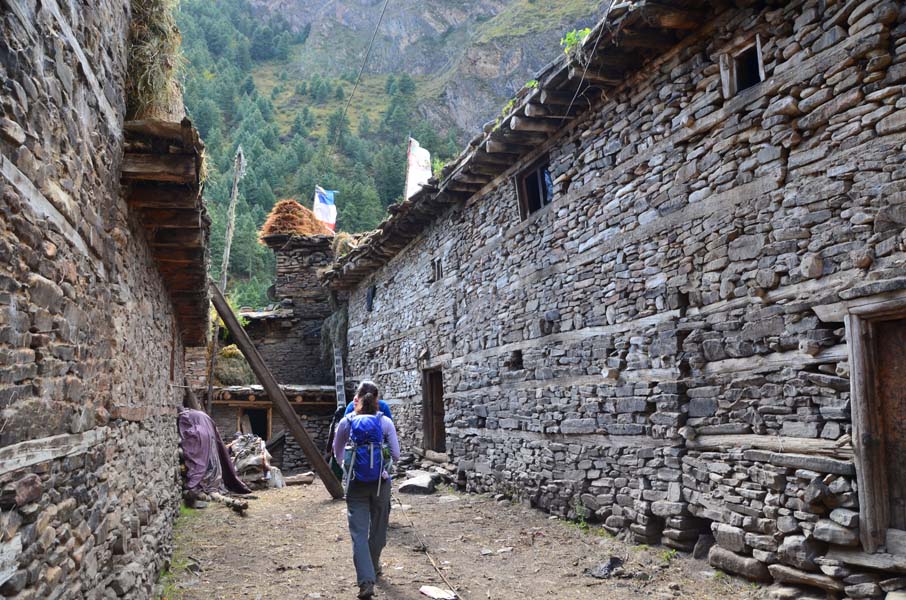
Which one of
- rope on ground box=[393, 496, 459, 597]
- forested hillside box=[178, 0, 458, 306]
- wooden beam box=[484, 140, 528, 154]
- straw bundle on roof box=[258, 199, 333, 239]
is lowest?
rope on ground box=[393, 496, 459, 597]

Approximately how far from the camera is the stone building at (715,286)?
4.24 metres

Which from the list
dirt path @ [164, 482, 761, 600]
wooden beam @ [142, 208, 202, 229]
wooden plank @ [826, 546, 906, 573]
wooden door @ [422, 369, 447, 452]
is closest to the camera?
wooden plank @ [826, 546, 906, 573]

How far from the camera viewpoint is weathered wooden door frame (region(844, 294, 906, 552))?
408cm

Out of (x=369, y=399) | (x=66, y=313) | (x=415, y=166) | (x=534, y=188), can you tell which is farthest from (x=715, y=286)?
(x=415, y=166)

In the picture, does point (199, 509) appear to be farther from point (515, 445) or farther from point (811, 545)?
point (811, 545)

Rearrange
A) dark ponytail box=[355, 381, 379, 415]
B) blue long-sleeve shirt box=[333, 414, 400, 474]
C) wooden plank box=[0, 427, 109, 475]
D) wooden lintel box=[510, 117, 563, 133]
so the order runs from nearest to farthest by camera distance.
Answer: wooden plank box=[0, 427, 109, 475] < blue long-sleeve shirt box=[333, 414, 400, 474] < dark ponytail box=[355, 381, 379, 415] < wooden lintel box=[510, 117, 563, 133]

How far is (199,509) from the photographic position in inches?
337

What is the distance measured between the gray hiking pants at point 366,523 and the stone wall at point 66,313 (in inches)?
58.7

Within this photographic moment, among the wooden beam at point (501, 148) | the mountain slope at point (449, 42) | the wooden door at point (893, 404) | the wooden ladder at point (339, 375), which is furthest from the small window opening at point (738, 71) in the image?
the mountain slope at point (449, 42)

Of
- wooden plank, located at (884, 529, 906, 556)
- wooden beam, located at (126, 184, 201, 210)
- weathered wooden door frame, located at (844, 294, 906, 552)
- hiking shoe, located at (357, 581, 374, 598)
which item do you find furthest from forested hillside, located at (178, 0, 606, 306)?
wooden plank, located at (884, 529, 906, 556)

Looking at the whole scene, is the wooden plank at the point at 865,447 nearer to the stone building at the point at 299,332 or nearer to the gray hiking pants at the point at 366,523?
the gray hiking pants at the point at 366,523

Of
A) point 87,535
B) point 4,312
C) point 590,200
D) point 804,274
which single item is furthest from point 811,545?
point 4,312

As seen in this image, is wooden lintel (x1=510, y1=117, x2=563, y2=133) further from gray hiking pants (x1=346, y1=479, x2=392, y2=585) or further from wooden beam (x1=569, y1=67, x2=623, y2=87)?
gray hiking pants (x1=346, y1=479, x2=392, y2=585)

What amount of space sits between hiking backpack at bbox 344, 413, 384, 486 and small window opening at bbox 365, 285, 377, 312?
33.6ft
